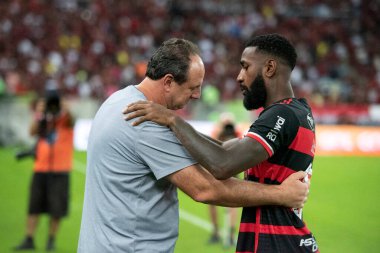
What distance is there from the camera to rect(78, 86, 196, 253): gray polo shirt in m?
3.35

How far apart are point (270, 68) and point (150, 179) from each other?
99cm

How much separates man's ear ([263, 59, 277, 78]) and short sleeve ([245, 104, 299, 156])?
0.74ft

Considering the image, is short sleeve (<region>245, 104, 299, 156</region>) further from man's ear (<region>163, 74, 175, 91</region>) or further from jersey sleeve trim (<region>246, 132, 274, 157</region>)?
man's ear (<region>163, 74, 175, 91</region>)

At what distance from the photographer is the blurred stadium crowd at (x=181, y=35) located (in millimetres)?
23766

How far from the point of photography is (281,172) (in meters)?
3.67

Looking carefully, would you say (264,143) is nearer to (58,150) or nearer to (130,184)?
(130,184)

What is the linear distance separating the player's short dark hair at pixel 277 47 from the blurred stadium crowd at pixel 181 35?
17393mm

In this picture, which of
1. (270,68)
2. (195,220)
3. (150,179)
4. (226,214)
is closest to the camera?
(150,179)

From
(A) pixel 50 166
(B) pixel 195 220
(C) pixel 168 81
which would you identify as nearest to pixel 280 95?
(C) pixel 168 81

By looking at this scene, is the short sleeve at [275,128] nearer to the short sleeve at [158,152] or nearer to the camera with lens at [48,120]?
the short sleeve at [158,152]

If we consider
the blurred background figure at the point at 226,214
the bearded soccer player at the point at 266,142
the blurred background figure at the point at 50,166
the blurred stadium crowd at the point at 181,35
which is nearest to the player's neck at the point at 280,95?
the bearded soccer player at the point at 266,142

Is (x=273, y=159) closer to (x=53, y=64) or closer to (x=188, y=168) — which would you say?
(x=188, y=168)

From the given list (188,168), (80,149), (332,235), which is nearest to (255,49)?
(188,168)

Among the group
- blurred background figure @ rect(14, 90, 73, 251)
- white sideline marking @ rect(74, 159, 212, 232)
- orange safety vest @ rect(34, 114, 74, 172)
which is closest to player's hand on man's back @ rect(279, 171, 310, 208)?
blurred background figure @ rect(14, 90, 73, 251)
